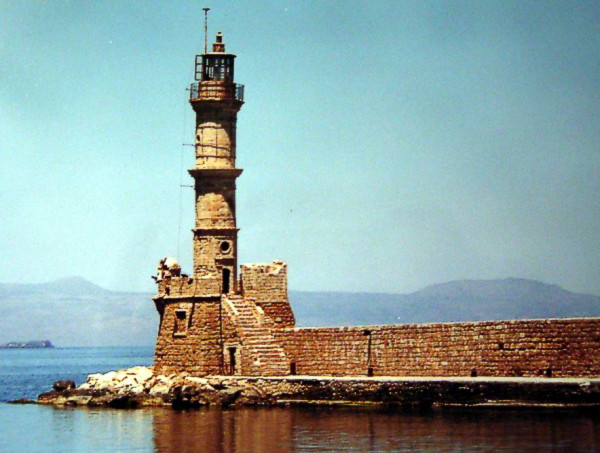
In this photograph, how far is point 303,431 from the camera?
33.4 m

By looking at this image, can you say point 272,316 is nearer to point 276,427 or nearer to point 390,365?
point 390,365

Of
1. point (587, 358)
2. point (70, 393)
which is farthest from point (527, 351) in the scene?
point (70, 393)

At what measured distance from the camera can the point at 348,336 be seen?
40.4 m

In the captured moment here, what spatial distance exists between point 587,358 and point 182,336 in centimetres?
1307

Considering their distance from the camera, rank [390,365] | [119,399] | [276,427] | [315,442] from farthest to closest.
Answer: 1. [119,399]
2. [390,365]
3. [276,427]
4. [315,442]

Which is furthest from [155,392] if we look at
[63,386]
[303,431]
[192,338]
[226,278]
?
[303,431]

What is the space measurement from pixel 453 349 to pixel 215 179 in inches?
387

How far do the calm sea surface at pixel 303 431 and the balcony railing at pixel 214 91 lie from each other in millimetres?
9839

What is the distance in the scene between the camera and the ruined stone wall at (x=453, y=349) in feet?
117

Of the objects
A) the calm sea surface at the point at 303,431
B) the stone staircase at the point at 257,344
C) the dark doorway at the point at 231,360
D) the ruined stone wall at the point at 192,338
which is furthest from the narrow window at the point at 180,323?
the calm sea surface at the point at 303,431

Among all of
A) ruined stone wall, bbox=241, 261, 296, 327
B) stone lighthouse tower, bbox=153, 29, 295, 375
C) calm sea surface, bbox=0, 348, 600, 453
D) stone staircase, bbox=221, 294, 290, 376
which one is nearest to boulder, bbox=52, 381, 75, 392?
stone lighthouse tower, bbox=153, 29, 295, 375

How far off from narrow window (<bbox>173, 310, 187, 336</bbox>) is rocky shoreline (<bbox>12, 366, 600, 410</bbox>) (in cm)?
132

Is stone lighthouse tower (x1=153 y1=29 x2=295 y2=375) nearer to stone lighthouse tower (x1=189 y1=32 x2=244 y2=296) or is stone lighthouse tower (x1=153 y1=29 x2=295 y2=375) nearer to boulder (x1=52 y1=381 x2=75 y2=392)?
stone lighthouse tower (x1=189 y1=32 x2=244 y2=296)

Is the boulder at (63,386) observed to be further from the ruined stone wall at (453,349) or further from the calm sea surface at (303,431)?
the ruined stone wall at (453,349)
